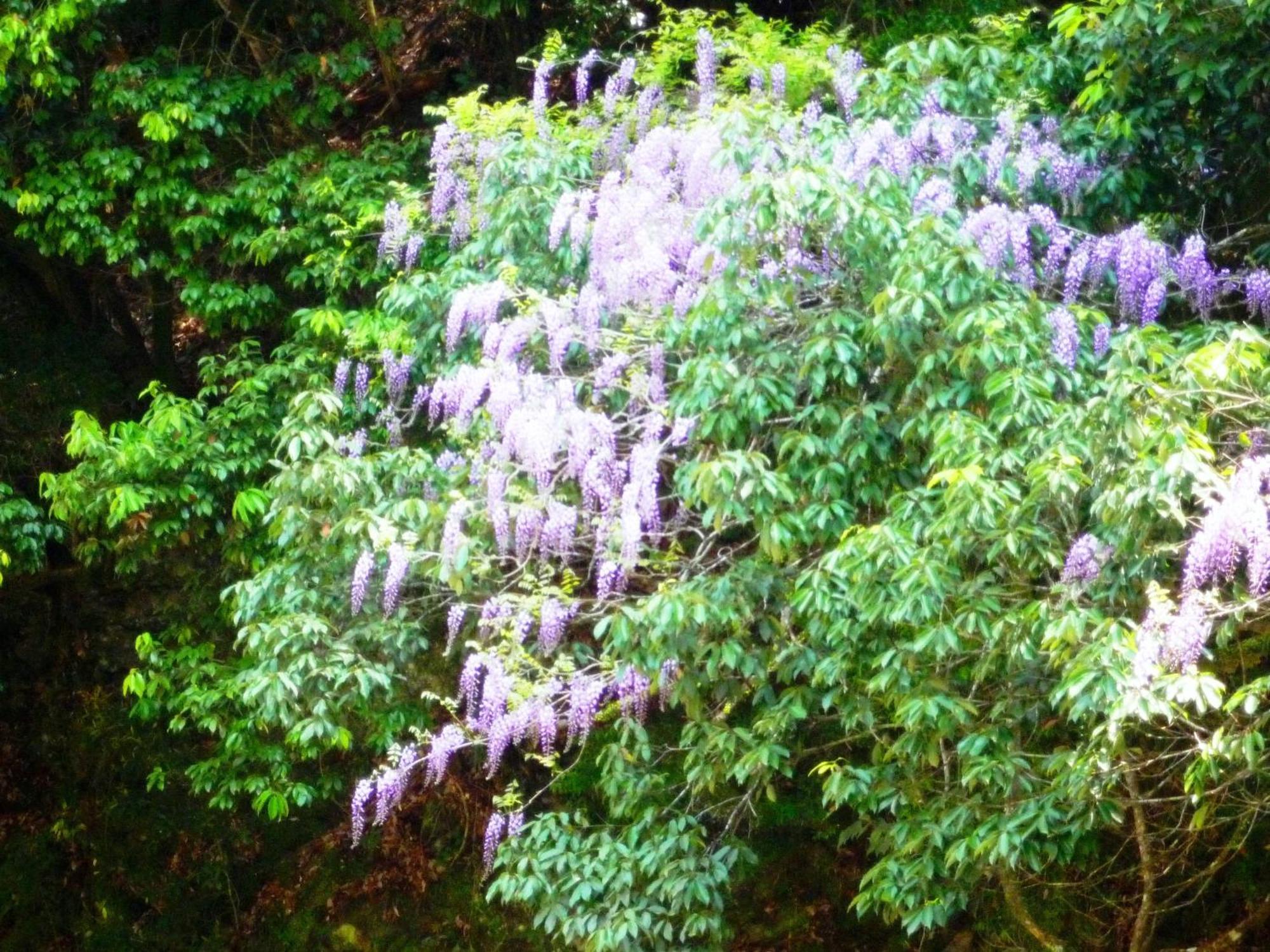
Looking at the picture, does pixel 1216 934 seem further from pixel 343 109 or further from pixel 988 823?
pixel 343 109

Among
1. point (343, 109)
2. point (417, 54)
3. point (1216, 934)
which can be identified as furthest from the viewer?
point (417, 54)

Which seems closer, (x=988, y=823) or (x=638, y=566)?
(x=988, y=823)

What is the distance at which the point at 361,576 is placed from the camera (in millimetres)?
5031

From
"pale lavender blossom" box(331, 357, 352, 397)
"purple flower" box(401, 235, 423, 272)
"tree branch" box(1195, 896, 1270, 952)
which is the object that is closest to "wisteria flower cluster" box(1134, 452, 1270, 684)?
"tree branch" box(1195, 896, 1270, 952)

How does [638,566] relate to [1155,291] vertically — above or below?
below

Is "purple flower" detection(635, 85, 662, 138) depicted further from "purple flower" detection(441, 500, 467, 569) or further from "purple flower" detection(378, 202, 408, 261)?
"purple flower" detection(441, 500, 467, 569)

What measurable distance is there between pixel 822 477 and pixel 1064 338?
758 mm

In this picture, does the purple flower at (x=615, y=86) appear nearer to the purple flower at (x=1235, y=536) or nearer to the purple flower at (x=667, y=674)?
the purple flower at (x=667, y=674)

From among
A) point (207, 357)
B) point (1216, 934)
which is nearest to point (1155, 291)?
point (1216, 934)

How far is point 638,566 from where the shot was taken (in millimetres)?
5219

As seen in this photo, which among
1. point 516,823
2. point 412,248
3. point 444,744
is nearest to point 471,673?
point 444,744

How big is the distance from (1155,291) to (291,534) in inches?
115

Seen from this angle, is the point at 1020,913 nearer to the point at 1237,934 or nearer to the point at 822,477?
the point at 1237,934

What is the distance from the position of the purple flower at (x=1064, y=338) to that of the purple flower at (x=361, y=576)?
2237 millimetres
